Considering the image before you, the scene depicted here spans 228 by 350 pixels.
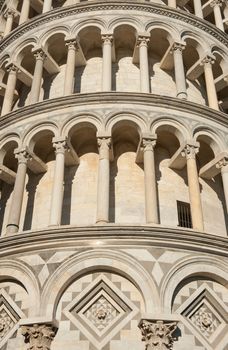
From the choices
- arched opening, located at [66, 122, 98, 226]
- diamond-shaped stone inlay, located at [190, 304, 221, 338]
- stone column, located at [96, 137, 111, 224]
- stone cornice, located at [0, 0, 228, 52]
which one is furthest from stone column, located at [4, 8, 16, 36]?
diamond-shaped stone inlay, located at [190, 304, 221, 338]

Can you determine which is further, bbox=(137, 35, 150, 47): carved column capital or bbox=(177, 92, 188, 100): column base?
bbox=(137, 35, 150, 47): carved column capital

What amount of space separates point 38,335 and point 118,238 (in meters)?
3.01

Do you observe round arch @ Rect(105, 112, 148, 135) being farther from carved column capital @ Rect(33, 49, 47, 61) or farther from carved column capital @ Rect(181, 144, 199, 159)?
carved column capital @ Rect(33, 49, 47, 61)

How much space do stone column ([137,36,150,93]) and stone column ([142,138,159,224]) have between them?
243 cm

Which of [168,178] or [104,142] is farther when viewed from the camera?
[168,178]

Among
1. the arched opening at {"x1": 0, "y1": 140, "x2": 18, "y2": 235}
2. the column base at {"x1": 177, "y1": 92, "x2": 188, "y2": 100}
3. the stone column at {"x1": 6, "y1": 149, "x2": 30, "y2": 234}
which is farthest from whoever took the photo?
the column base at {"x1": 177, "y1": 92, "x2": 188, "y2": 100}

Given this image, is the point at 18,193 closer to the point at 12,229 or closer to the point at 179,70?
the point at 12,229

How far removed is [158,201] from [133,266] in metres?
3.10

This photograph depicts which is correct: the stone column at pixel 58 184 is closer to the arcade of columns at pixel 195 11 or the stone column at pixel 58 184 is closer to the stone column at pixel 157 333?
the stone column at pixel 157 333

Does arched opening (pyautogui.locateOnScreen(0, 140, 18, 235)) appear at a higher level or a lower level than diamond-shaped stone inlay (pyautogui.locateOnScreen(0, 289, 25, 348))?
higher

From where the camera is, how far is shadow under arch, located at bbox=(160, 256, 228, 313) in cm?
1299

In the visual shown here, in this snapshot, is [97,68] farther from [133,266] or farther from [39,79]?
[133,266]

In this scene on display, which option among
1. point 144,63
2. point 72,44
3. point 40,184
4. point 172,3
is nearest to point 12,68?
point 72,44

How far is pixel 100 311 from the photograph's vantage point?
42.8ft
